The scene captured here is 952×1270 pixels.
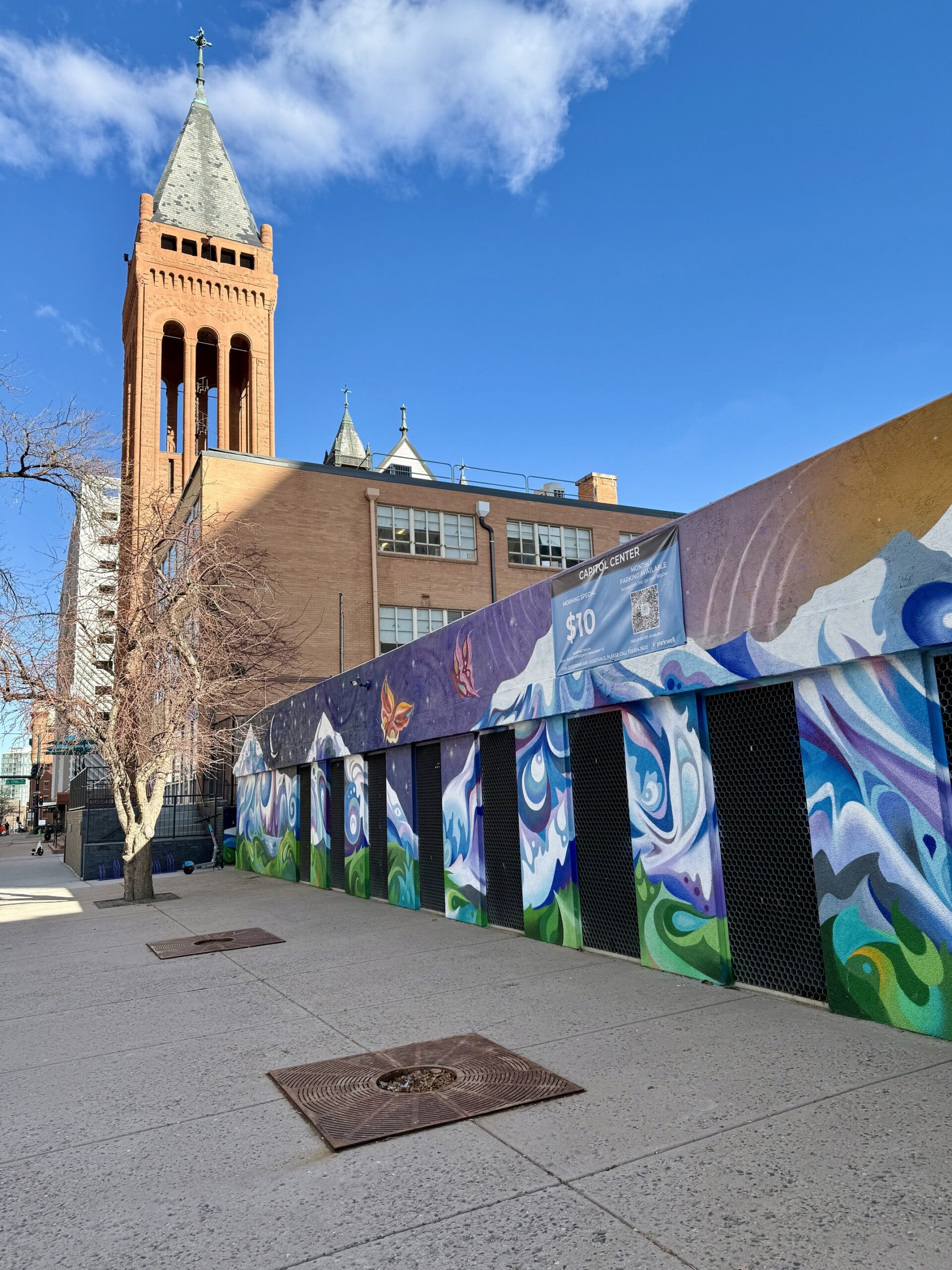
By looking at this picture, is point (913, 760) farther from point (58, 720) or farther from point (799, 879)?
point (58, 720)

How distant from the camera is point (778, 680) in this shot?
666 cm

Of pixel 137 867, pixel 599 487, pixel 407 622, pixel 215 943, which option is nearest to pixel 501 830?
pixel 215 943

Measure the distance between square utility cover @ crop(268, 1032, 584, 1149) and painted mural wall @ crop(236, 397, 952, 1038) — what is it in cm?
228

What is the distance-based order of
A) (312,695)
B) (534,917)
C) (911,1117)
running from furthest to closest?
(312,695)
(534,917)
(911,1117)

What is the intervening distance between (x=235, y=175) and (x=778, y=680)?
54.5 metres

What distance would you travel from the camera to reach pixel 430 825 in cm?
1265

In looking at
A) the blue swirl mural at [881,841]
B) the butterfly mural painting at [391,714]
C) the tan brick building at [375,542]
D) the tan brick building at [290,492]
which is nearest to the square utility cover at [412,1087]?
Result: the blue swirl mural at [881,841]

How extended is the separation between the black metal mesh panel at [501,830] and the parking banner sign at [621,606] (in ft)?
5.86

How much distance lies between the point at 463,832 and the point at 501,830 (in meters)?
1.02

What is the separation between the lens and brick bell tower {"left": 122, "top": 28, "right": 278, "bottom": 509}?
152ft

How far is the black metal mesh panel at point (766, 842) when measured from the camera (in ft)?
20.9

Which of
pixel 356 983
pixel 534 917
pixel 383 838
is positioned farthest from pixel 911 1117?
pixel 383 838

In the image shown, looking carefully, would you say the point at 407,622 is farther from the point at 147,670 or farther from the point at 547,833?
the point at 547,833

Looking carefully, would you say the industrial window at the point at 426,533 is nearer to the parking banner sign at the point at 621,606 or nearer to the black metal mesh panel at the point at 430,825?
the black metal mesh panel at the point at 430,825
